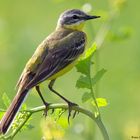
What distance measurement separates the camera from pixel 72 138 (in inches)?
387

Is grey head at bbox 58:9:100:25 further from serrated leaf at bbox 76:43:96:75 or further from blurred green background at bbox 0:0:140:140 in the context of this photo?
serrated leaf at bbox 76:43:96:75

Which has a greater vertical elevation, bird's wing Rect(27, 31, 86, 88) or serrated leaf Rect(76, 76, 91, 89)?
serrated leaf Rect(76, 76, 91, 89)

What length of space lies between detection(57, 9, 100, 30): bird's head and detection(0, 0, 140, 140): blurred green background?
0.10 m

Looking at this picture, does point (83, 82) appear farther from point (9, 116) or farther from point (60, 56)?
point (60, 56)

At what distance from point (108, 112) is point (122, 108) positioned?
0.23 metres

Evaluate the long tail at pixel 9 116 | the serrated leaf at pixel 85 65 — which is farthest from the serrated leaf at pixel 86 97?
the long tail at pixel 9 116

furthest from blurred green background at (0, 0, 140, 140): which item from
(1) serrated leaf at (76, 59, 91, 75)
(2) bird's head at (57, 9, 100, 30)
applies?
(1) serrated leaf at (76, 59, 91, 75)

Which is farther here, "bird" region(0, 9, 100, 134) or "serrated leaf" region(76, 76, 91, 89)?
"bird" region(0, 9, 100, 134)

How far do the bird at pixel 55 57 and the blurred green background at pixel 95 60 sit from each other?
15 cm

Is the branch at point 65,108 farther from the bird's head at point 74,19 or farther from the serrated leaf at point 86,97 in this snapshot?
the bird's head at point 74,19

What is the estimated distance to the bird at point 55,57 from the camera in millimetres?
7577

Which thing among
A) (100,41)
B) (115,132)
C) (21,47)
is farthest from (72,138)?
(21,47)

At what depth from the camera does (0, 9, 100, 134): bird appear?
758 centimetres

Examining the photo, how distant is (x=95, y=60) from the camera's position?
8.65 metres
